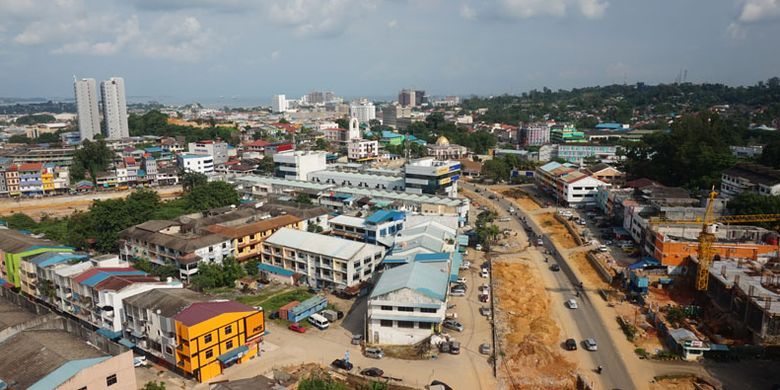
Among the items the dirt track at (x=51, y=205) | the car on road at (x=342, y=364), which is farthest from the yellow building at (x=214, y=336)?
the dirt track at (x=51, y=205)

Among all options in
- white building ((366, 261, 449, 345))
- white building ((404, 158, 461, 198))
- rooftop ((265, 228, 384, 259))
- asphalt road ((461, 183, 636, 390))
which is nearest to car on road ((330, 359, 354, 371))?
white building ((366, 261, 449, 345))

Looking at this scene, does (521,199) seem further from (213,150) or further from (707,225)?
(213,150)

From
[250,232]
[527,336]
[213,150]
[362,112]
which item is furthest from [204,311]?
[362,112]

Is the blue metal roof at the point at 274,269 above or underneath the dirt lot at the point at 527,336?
above

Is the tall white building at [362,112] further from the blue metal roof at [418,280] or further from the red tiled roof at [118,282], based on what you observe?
the red tiled roof at [118,282]

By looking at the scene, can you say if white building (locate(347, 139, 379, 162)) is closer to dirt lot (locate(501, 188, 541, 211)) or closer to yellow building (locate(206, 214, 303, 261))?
dirt lot (locate(501, 188, 541, 211))
